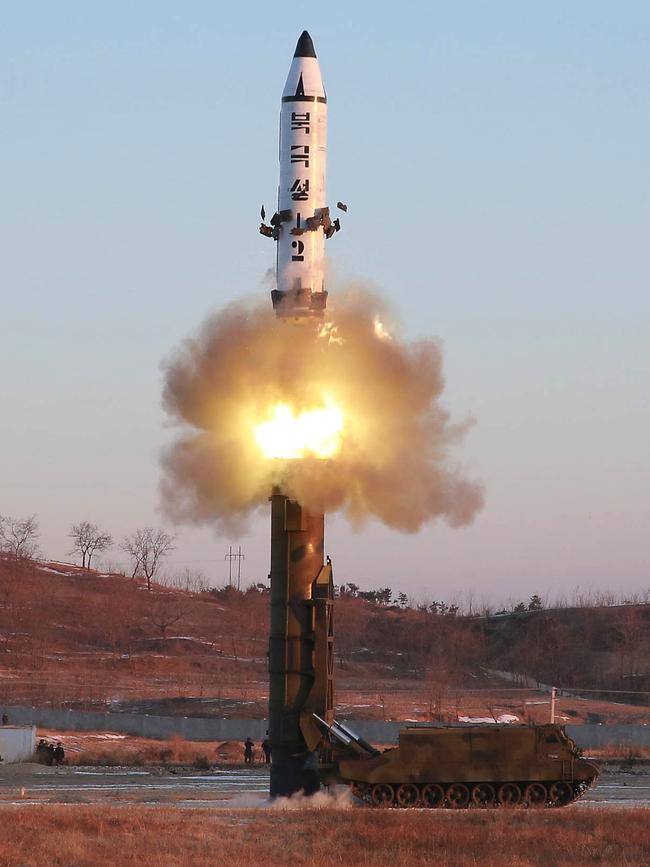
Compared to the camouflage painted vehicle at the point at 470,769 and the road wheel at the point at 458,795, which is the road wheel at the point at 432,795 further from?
the road wheel at the point at 458,795

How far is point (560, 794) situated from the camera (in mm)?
34469

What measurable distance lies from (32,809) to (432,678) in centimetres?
5616

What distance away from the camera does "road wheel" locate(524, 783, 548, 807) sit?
113ft

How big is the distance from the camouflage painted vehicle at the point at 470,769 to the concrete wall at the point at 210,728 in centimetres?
2090

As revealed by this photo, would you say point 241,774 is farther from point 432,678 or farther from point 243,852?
point 432,678

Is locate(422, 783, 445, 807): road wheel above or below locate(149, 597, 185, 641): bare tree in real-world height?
below

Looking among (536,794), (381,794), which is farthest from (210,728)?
(536,794)

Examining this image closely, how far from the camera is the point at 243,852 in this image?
2800cm

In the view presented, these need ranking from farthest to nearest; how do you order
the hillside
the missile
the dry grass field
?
1. the hillside
2. the missile
3. the dry grass field

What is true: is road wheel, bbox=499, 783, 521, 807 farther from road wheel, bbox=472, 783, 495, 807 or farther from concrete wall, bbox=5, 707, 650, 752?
concrete wall, bbox=5, 707, 650, 752

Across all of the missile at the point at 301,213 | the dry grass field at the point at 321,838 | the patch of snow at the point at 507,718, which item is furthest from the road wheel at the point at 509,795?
the patch of snow at the point at 507,718

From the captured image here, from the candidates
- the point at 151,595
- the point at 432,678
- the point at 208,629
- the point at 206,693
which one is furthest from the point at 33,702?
the point at 151,595

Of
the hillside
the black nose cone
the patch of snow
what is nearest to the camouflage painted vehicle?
the black nose cone

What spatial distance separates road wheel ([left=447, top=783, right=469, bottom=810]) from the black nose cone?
18653 millimetres
